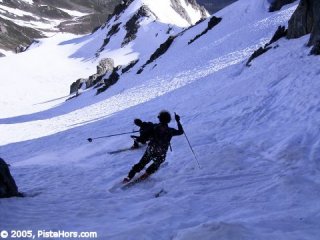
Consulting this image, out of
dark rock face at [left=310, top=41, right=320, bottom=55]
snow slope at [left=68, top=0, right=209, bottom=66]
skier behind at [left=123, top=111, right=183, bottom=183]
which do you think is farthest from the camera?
snow slope at [left=68, top=0, right=209, bottom=66]

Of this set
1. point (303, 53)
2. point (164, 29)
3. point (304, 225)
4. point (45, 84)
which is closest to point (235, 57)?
point (303, 53)

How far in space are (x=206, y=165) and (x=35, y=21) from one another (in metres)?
177

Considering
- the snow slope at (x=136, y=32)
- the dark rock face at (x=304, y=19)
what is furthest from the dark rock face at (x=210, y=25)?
the snow slope at (x=136, y=32)

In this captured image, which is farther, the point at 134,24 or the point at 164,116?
the point at 134,24

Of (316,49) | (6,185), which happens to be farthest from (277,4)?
(6,185)

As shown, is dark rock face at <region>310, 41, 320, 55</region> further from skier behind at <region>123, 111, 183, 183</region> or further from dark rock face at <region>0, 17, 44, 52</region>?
dark rock face at <region>0, 17, 44, 52</region>

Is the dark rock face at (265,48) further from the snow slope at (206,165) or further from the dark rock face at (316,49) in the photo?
the dark rock face at (316,49)

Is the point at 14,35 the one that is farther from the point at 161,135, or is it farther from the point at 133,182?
the point at 133,182

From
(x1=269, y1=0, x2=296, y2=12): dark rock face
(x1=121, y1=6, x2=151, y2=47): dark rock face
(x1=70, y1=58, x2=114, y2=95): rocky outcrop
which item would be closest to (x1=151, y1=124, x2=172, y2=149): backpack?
(x1=269, y1=0, x2=296, y2=12): dark rock face

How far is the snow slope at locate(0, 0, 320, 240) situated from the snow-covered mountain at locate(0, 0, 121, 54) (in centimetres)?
11671

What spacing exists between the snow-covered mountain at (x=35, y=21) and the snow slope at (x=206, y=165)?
4595 inches

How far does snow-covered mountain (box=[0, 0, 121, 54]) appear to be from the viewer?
479 feet

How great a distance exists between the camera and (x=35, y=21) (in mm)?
176125

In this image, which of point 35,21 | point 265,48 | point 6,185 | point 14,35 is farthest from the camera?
point 35,21
